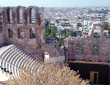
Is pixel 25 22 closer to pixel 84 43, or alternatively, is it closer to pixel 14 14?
pixel 14 14

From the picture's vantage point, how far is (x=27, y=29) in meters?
20.2

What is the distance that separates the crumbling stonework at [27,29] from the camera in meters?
20.2

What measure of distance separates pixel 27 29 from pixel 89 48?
5.88 metres

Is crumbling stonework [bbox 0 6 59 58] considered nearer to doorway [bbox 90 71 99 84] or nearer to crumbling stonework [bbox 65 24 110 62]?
crumbling stonework [bbox 65 24 110 62]

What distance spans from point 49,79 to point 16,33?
389 inches

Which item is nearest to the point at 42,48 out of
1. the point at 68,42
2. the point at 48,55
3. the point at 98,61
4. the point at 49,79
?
the point at 48,55

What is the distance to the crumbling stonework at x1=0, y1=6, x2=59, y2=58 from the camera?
2016 centimetres

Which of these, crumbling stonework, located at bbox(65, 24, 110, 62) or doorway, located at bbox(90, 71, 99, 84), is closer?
crumbling stonework, located at bbox(65, 24, 110, 62)

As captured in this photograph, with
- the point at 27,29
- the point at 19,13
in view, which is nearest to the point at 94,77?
the point at 27,29

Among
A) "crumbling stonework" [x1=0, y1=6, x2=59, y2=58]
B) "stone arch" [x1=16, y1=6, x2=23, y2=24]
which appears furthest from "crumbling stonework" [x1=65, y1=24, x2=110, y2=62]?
"stone arch" [x1=16, y1=6, x2=23, y2=24]

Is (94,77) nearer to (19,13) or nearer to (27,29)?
(27,29)

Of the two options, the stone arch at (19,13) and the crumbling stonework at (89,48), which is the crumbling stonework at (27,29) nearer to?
the stone arch at (19,13)

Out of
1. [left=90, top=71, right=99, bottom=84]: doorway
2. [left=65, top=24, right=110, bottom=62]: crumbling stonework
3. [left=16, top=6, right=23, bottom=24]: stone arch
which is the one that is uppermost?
[left=16, top=6, right=23, bottom=24]: stone arch

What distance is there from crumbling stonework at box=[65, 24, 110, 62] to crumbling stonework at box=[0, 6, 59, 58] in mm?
1533
